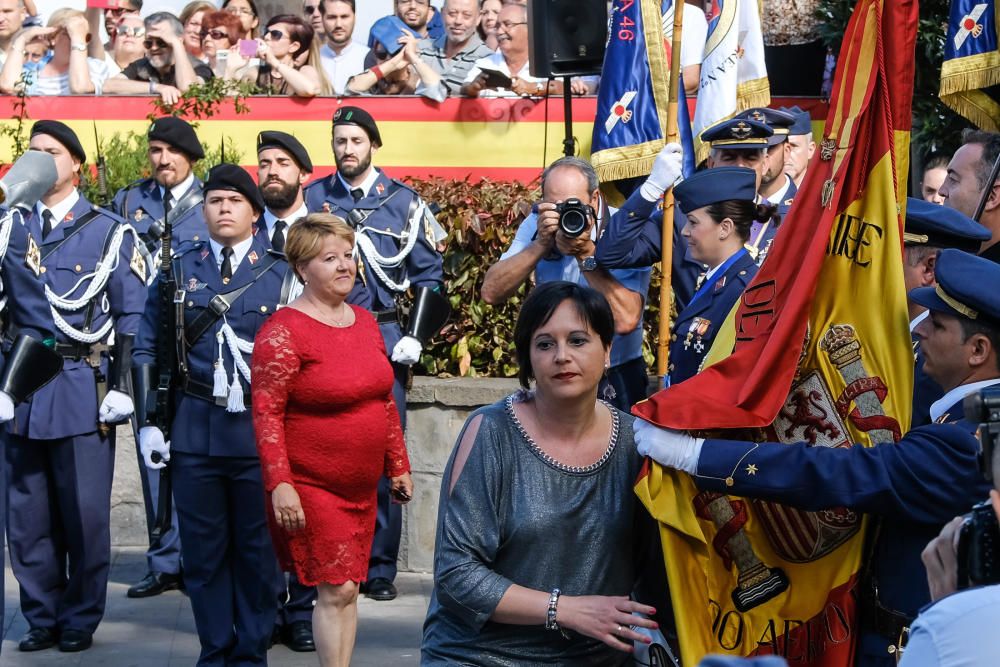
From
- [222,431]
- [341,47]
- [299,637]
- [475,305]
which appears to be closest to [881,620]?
[222,431]

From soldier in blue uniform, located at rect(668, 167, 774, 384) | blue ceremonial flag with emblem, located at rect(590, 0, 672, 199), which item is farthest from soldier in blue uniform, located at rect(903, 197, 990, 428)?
blue ceremonial flag with emblem, located at rect(590, 0, 672, 199)

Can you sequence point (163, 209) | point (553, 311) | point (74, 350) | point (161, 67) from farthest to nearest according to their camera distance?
1. point (161, 67)
2. point (163, 209)
3. point (74, 350)
4. point (553, 311)

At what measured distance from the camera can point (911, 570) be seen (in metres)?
3.33

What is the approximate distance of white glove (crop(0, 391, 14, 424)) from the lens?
590 centimetres

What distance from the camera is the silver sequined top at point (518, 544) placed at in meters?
3.41

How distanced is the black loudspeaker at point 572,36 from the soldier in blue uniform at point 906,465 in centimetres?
474

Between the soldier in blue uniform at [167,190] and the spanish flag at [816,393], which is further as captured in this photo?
the soldier in blue uniform at [167,190]

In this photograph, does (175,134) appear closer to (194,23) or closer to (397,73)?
(397,73)

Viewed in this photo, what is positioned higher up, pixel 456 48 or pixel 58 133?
pixel 456 48

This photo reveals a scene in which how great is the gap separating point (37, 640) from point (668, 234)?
3.31m

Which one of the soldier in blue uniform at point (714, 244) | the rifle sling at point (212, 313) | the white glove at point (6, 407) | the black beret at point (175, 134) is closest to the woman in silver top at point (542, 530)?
the soldier in blue uniform at point (714, 244)

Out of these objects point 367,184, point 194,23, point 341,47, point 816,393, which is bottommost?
point 816,393

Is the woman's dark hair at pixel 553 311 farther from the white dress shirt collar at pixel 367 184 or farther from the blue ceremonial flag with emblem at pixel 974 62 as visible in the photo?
the white dress shirt collar at pixel 367 184

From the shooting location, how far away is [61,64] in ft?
36.9
